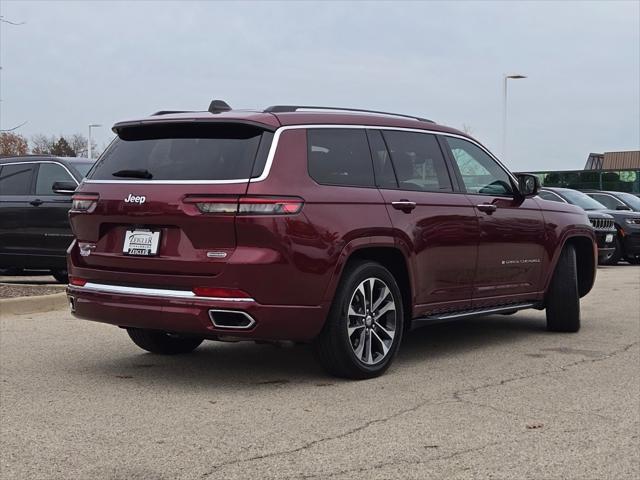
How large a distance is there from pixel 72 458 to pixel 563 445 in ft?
7.87

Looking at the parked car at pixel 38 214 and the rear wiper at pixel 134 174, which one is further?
the parked car at pixel 38 214

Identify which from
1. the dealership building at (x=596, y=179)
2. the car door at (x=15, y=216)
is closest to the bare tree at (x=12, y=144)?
the dealership building at (x=596, y=179)

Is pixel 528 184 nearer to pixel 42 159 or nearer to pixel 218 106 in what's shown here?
pixel 218 106

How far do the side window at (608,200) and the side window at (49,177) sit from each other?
13680 mm

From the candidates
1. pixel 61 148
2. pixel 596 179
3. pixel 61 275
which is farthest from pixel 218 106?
pixel 61 148

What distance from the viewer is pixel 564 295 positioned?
8.20 metres

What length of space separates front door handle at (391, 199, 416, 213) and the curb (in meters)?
4.78

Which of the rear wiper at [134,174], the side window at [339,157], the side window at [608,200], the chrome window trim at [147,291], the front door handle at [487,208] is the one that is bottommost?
the chrome window trim at [147,291]

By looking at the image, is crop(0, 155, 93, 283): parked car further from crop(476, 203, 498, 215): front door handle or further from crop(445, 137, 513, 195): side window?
crop(476, 203, 498, 215): front door handle

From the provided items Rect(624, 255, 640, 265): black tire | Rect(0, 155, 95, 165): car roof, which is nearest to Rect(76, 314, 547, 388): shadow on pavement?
Rect(0, 155, 95, 165): car roof

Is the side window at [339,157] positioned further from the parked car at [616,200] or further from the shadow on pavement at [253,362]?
the parked car at [616,200]

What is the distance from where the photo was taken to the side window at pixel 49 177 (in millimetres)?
11570

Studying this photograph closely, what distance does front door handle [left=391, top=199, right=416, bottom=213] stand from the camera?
6.28 m

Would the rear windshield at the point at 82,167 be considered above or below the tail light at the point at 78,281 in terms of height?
above
